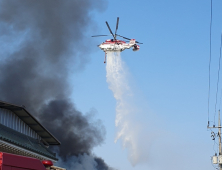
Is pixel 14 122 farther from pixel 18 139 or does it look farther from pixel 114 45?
pixel 114 45

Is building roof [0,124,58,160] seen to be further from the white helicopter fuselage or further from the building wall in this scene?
the white helicopter fuselage

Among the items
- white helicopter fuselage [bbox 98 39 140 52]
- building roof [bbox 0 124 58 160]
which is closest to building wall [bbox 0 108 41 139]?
building roof [bbox 0 124 58 160]

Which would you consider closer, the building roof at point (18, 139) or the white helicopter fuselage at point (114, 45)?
the building roof at point (18, 139)

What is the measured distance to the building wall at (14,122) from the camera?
33.3 m

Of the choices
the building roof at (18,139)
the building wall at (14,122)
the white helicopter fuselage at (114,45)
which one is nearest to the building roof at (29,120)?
the building wall at (14,122)

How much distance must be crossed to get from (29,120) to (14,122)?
1996mm

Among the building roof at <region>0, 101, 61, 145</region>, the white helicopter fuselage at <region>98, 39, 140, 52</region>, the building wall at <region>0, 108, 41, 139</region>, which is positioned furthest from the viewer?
the white helicopter fuselage at <region>98, 39, 140, 52</region>

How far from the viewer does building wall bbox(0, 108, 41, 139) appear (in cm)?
3328

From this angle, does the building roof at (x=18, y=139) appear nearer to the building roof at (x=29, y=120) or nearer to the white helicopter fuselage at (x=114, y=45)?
the building roof at (x=29, y=120)

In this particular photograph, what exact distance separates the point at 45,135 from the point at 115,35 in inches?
1502

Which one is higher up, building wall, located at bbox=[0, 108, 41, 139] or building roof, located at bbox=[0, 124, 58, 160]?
building wall, located at bbox=[0, 108, 41, 139]

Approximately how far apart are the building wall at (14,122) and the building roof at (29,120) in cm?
29

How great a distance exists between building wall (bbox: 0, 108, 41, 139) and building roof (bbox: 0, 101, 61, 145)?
0.95ft

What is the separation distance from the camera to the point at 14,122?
1398 inches
